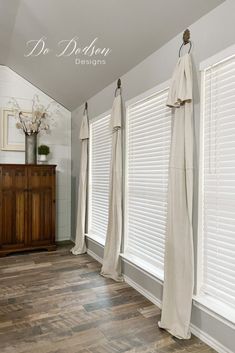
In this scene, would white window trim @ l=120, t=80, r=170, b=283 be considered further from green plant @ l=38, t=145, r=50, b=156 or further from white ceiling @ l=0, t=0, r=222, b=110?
green plant @ l=38, t=145, r=50, b=156

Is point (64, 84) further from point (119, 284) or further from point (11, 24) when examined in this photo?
point (119, 284)

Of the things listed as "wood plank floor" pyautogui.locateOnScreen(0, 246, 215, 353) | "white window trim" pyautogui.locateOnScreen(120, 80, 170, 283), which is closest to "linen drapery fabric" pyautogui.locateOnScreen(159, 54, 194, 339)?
"wood plank floor" pyautogui.locateOnScreen(0, 246, 215, 353)

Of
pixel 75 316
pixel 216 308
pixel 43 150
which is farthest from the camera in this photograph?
pixel 43 150

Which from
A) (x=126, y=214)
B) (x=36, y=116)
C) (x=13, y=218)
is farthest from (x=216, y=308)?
(x=36, y=116)

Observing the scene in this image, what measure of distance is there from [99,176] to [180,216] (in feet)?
6.58

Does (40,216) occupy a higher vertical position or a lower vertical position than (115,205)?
lower

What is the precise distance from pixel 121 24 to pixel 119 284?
270 cm

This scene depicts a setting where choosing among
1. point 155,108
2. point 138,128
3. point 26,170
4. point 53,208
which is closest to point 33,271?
point 53,208

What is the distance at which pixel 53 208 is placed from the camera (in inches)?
166

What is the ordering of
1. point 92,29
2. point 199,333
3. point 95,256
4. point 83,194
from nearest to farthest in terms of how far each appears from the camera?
point 199,333 < point 92,29 < point 95,256 < point 83,194

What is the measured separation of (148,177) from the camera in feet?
8.91

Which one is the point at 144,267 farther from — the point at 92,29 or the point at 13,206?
the point at 92,29

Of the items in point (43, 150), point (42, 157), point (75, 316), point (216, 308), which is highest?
point (43, 150)

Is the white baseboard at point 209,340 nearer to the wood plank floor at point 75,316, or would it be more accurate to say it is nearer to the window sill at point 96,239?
the wood plank floor at point 75,316
